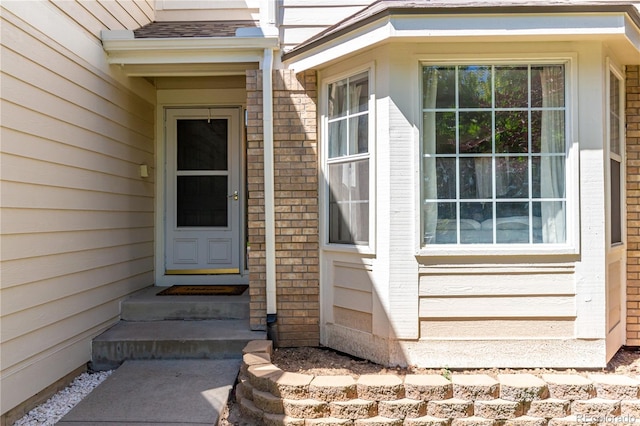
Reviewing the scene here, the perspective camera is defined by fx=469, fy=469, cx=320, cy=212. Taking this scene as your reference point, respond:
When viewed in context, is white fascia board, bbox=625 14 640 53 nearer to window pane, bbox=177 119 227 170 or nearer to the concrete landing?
the concrete landing

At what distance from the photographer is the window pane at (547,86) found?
3.74m

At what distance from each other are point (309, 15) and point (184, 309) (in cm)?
305

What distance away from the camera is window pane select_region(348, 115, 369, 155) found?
3.98 meters

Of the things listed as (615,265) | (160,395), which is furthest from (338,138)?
(615,265)

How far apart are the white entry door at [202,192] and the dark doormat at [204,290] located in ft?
0.80

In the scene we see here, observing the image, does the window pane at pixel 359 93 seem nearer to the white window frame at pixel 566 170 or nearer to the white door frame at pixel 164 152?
the white window frame at pixel 566 170

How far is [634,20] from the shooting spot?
356cm

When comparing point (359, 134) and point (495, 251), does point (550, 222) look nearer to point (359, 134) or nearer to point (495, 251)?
point (495, 251)

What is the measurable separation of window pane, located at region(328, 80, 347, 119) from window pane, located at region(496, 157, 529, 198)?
4.57 feet

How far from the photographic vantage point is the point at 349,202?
4.11 meters

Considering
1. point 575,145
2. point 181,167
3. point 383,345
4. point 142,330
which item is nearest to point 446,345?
point 383,345

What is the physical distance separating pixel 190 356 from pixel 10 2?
9.83 ft

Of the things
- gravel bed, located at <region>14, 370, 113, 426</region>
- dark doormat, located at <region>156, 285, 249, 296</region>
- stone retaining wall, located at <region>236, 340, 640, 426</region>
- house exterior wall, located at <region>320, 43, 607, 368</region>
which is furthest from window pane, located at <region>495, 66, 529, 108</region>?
gravel bed, located at <region>14, 370, 113, 426</region>

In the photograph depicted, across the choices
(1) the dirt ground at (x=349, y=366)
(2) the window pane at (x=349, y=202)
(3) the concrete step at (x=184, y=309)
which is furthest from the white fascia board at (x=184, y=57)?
(1) the dirt ground at (x=349, y=366)
